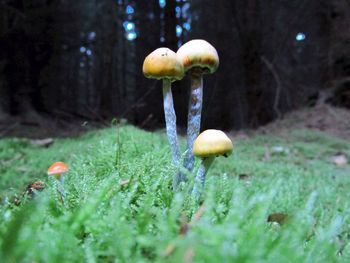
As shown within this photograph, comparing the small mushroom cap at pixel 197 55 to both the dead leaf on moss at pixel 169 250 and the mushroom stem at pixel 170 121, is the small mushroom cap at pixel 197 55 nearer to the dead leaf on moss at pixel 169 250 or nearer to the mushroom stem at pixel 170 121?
the mushroom stem at pixel 170 121

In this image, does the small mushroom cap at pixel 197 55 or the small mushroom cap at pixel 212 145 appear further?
the small mushroom cap at pixel 197 55

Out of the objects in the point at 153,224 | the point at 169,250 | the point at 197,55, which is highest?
the point at 197,55

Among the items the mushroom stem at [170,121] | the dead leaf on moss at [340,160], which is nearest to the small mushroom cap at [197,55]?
the mushroom stem at [170,121]

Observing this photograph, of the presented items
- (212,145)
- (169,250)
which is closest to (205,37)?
(212,145)

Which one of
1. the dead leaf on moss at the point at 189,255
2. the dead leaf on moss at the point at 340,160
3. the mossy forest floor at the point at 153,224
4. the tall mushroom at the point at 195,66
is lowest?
the dead leaf on moss at the point at 340,160

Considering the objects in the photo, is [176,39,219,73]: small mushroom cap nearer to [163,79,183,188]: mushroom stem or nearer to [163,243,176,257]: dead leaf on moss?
[163,79,183,188]: mushroom stem

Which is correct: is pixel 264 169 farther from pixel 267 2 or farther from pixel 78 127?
pixel 267 2

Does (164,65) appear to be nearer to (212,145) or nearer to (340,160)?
(212,145)

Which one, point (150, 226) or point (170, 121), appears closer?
point (150, 226)
